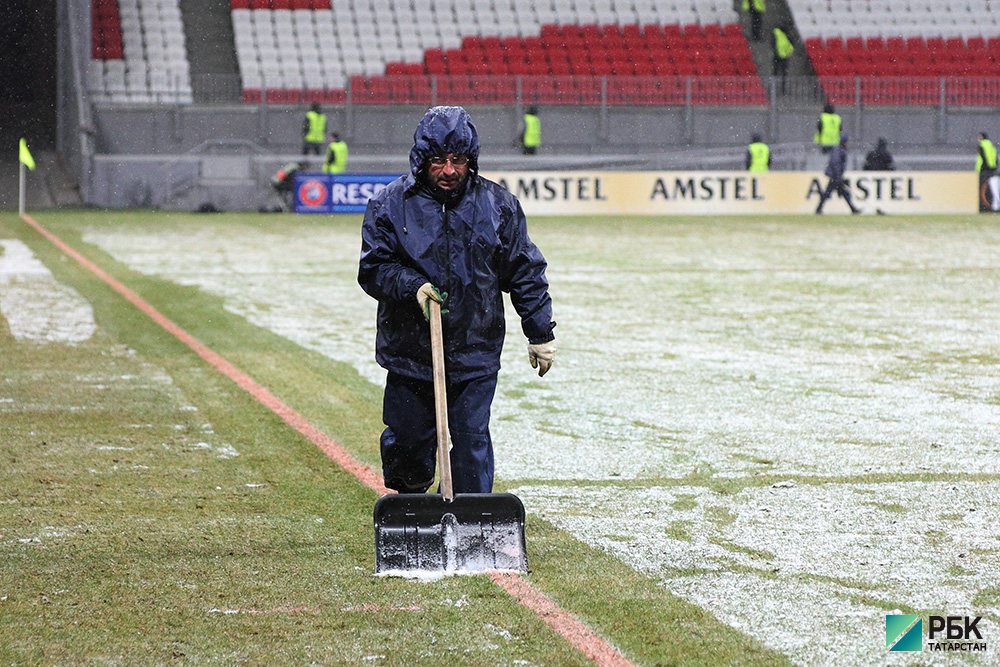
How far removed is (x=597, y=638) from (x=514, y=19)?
114 feet

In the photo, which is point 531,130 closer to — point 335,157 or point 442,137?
point 335,157

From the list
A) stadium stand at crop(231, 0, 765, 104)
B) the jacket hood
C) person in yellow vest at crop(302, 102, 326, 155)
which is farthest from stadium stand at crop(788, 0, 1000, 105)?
the jacket hood

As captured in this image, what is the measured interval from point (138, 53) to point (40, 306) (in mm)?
22795

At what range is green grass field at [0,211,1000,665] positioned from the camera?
4.10m

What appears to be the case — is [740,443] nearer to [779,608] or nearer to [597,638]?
[779,608]

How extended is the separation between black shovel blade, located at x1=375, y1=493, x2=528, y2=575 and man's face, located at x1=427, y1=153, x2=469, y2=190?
1.12 metres

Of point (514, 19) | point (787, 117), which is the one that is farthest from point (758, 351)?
point (514, 19)

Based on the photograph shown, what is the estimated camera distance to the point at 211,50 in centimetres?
3534

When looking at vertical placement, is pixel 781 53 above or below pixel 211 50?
below

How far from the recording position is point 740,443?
22.9 ft

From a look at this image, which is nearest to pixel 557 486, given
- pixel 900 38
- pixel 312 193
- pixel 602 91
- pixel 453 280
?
pixel 453 280

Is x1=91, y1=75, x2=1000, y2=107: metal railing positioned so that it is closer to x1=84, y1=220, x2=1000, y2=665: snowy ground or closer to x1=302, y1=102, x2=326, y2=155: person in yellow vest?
x1=302, y1=102, x2=326, y2=155: person in yellow vest

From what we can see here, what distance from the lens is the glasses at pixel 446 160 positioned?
4727mm

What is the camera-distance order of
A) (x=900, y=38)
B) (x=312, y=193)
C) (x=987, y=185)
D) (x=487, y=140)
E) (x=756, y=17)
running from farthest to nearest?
(x=900, y=38), (x=756, y=17), (x=487, y=140), (x=987, y=185), (x=312, y=193)
